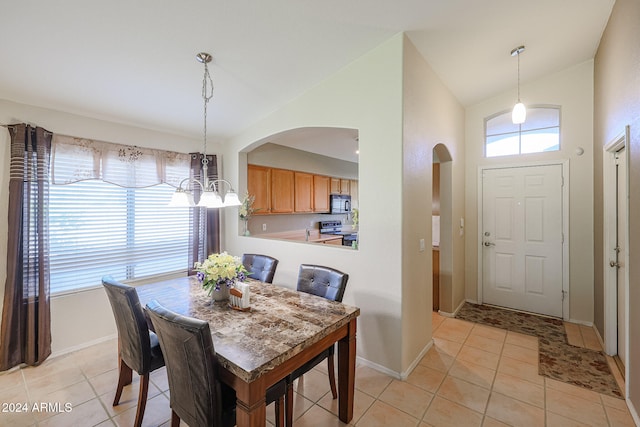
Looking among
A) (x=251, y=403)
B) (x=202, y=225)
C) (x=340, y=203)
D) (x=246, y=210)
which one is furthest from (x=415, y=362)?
(x=340, y=203)

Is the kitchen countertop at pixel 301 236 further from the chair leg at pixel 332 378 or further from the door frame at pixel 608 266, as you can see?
the door frame at pixel 608 266

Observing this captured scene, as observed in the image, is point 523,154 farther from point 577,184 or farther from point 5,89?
point 5,89

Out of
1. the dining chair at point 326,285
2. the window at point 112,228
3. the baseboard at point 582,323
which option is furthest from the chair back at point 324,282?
the baseboard at point 582,323

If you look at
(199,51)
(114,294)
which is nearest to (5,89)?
(199,51)

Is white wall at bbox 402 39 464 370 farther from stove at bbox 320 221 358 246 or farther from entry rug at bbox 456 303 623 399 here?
stove at bbox 320 221 358 246

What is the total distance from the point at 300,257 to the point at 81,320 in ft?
8.10

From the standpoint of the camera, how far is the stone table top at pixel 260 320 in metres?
1.29

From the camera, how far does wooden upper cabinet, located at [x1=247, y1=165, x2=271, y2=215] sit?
429 centimetres

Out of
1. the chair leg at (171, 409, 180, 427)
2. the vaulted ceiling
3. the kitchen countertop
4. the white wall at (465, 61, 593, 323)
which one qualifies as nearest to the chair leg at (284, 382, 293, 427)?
the chair leg at (171, 409, 180, 427)

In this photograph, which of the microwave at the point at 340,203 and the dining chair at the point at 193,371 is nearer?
the dining chair at the point at 193,371

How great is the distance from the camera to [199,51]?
228 cm

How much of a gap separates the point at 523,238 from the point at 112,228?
5.37 m

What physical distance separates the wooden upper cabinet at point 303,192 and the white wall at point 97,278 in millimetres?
2593

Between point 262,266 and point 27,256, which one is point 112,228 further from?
point 262,266
